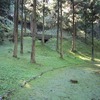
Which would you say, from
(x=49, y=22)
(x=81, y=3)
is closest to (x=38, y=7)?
(x=81, y=3)

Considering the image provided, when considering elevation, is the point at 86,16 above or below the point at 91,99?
above

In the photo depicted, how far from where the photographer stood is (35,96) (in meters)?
14.1

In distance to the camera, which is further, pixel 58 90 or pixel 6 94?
pixel 58 90

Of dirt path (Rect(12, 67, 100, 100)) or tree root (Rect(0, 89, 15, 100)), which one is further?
dirt path (Rect(12, 67, 100, 100))

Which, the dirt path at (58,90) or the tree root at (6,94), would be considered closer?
the tree root at (6,94)

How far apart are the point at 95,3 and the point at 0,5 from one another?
94.7 feet

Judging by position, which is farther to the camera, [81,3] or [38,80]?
[81,3]

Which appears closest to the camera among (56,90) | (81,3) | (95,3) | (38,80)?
(56,90)

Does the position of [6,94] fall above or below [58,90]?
above

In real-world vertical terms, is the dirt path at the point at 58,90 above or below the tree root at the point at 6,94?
below

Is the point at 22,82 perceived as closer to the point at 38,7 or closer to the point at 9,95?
the point at 9,95

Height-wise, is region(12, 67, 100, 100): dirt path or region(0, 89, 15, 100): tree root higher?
region(0, 89, 15, 100): tree root

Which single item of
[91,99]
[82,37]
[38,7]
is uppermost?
[38,7]

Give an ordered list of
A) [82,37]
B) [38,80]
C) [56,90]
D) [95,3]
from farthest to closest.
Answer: [82,37]
[95,3]
[38,80]
[56,90]
